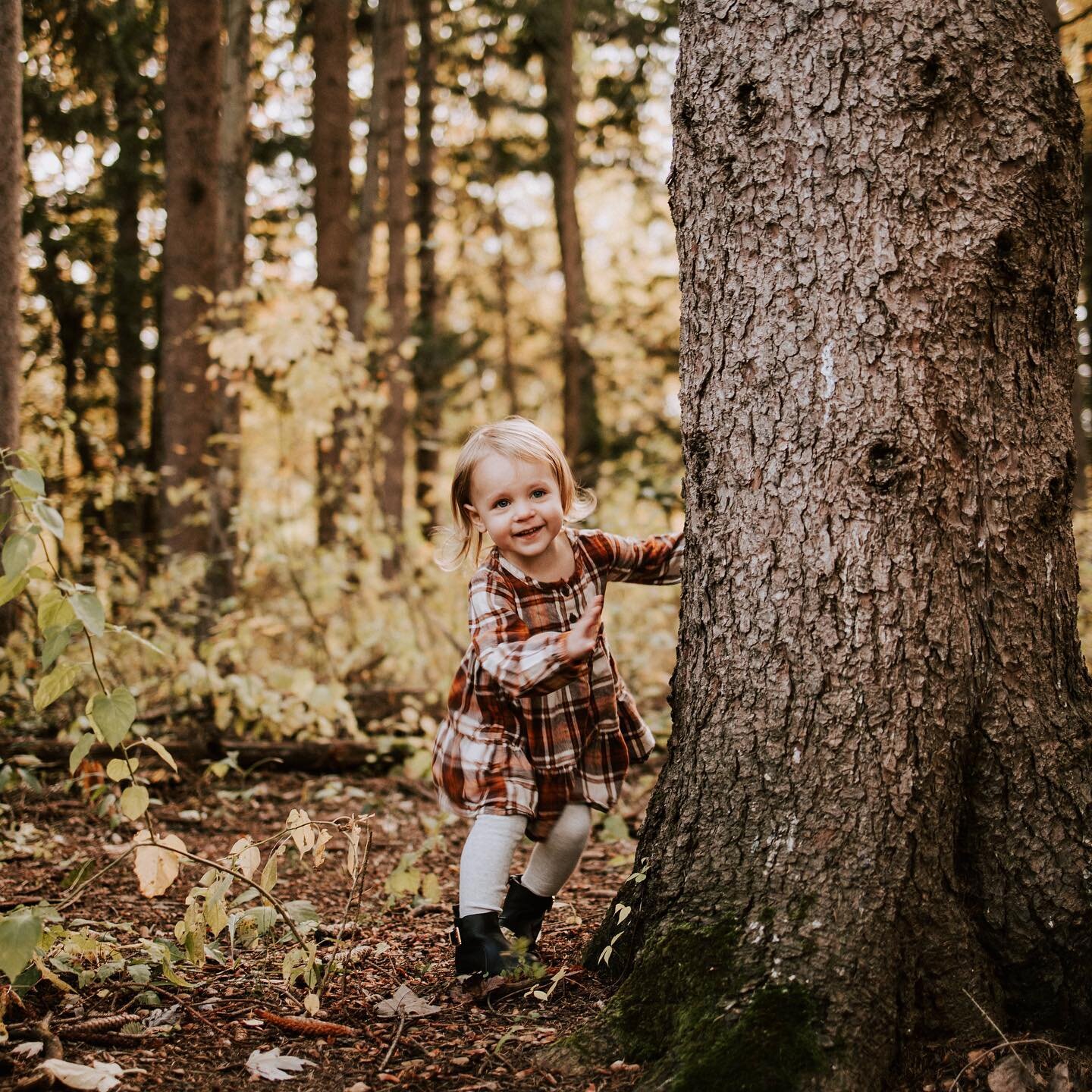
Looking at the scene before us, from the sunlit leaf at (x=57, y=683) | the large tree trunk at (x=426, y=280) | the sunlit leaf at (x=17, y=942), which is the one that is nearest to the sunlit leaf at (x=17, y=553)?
the sunlit leaf at (x=57, y=683)

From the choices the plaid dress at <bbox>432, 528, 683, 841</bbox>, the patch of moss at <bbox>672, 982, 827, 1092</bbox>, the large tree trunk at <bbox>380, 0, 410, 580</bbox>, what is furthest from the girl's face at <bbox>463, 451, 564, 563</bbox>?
the large tree trunk at <bbox>380, 0, 410, 580</bbox>

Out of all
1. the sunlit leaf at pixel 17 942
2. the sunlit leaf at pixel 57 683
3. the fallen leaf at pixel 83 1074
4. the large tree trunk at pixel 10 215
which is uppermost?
the large tree trunk at pixel 10 215

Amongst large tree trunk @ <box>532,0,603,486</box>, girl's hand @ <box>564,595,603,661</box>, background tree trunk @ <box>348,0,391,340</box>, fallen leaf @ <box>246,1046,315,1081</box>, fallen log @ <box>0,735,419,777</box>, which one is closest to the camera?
fallen leaf @ <box>246,1046,315,1081</box>

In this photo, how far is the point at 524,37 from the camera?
1656 cm

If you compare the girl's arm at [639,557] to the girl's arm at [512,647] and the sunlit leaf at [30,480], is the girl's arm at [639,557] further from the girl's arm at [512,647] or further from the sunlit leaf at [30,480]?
the sunlit leaf at [30,480]

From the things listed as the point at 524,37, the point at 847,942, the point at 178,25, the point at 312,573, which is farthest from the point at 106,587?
the point at 524,37

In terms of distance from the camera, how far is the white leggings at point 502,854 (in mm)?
2729

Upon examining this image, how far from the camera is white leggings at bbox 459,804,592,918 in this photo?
8.95ft

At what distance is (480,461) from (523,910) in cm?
135

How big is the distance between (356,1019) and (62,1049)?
2.26 feet

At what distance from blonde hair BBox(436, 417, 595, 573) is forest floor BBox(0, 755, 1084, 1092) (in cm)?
96

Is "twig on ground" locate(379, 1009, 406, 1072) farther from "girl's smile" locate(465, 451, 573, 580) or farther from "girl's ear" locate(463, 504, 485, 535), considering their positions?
"girl's ear" locate(463, 504, 485, 535)

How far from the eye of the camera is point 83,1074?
7.18 feet

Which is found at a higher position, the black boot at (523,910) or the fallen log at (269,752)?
the black boot at (523,910)
